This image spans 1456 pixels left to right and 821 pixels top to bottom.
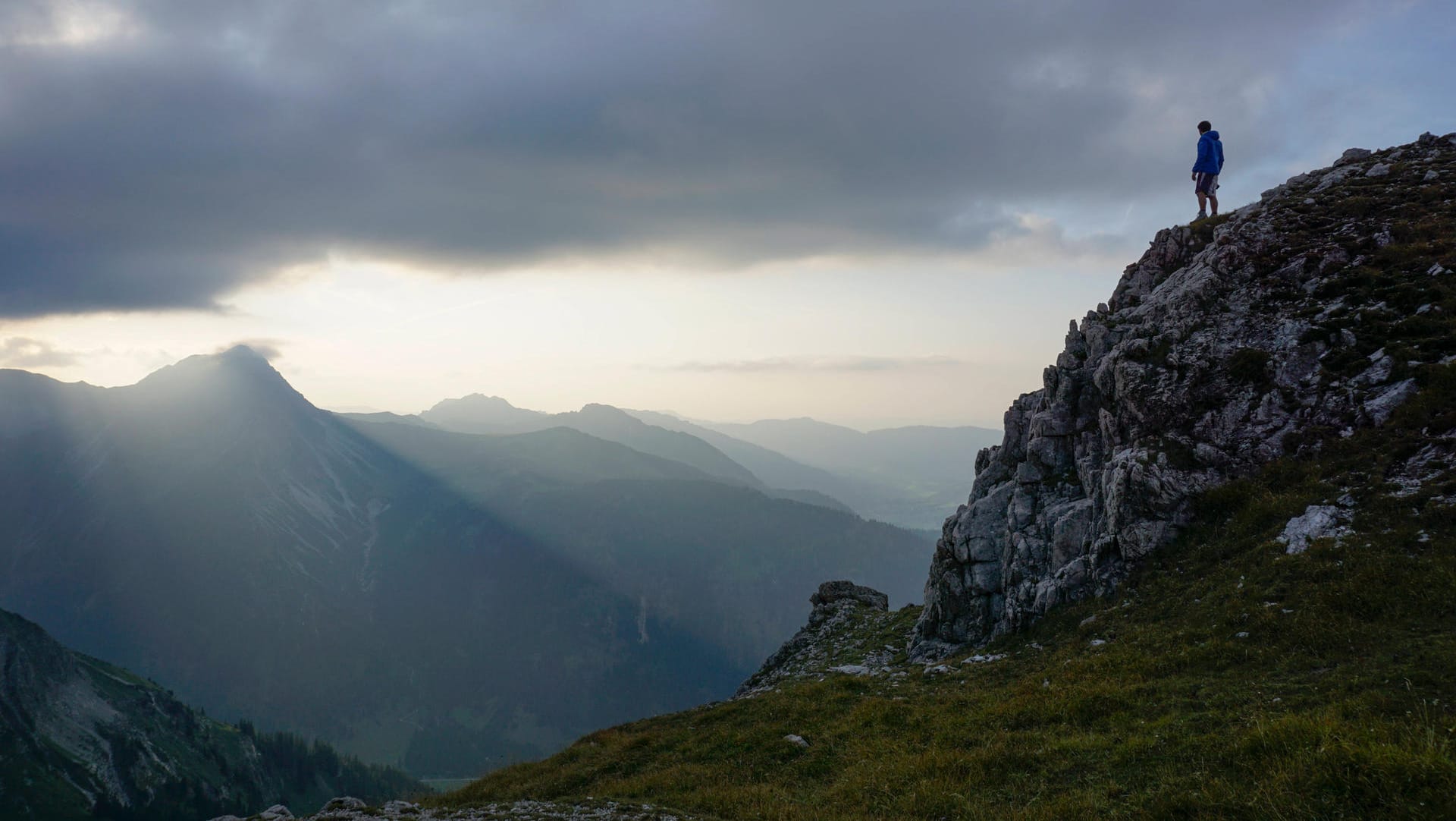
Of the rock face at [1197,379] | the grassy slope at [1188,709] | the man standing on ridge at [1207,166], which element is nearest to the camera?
the grassy slope at [1188,709]

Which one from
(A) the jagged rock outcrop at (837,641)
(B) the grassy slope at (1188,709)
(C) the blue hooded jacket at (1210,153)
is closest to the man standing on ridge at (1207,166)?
(C) the blue hooded jacket at (1210,153)

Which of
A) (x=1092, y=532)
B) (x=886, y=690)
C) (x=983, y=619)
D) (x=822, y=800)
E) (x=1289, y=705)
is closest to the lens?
(x=1289, y=705)

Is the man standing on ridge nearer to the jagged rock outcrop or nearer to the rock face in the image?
the rock face

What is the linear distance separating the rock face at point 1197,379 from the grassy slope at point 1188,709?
1.99 meters

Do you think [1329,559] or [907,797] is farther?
[1329,559]

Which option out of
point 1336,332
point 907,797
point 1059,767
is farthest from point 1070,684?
point 1336,332

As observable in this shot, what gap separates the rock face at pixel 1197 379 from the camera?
93.7ft

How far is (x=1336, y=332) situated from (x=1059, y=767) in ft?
82.9

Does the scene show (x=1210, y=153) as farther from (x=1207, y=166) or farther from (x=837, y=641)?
(x=837, y=641)

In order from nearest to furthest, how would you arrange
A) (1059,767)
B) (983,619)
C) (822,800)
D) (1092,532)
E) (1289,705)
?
(1289,705), (1059,767), (822,800), (1092,532), (983,619)

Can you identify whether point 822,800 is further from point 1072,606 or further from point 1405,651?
point 1072,606

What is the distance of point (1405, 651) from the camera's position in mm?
15852

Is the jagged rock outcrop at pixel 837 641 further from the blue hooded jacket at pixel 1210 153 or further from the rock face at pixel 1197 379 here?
the blue hooded jacket at pixel 1210 153

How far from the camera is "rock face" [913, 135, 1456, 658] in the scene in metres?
28.6
